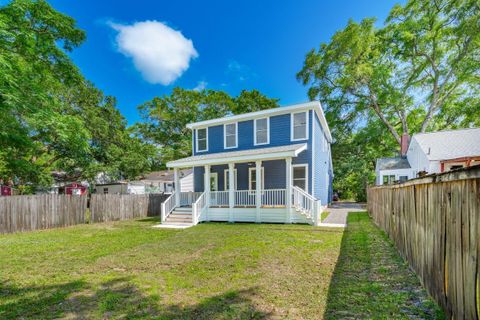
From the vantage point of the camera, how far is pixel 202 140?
15766 mm

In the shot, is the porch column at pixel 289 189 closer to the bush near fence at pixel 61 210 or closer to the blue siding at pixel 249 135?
the blue siding at pixel 249 135

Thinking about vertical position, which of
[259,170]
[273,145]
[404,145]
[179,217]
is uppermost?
[404,145]

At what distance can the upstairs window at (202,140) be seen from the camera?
15.6 metres

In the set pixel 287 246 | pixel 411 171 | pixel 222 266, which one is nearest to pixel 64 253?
pixel 222 266

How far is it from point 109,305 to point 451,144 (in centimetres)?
1810

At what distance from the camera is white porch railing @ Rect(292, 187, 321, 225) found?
9740 mm

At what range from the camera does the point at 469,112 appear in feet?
73.3

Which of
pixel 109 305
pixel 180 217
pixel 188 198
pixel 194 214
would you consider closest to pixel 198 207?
pixel 194 214

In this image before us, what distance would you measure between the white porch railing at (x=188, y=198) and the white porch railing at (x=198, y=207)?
1100mm

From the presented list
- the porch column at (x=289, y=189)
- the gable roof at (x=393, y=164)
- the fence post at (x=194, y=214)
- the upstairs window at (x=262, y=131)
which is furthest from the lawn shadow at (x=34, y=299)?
the gable roof at (x=393, y=164)

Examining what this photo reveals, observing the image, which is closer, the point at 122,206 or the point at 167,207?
the point at 167,207

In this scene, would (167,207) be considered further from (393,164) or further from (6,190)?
(393,164)

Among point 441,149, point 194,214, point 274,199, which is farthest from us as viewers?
point 441,149

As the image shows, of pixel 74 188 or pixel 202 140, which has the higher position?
pixel 202 140
